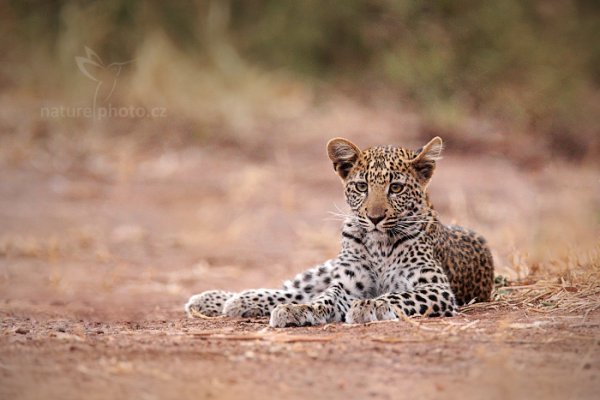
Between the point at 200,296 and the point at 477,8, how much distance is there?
561 inches

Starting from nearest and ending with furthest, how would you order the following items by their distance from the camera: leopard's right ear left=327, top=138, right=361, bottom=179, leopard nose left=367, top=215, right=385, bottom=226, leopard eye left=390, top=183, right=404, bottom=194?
leopard nose left=367, top=215, right=385, bottom=226, leopard eye left=390, top=183, right=404, bottom=194, leopard's right ear left=327, top=138, right=361, bottom=179

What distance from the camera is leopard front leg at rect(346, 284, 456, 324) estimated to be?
677cm

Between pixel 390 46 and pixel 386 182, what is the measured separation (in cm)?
1393

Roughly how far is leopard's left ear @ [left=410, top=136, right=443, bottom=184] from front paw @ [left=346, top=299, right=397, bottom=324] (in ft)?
3.83

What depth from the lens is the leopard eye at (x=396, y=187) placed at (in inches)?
289

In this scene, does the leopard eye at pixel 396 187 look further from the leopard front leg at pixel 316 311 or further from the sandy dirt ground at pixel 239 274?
the sandy dirt ground at pixel 239 274

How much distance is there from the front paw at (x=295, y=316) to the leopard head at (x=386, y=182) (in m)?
0.76

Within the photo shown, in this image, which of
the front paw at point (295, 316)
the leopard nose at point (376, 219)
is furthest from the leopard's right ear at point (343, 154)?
the front paw at point (295, 316)

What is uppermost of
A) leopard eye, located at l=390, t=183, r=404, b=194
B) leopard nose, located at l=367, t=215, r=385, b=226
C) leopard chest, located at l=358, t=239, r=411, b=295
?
leopard eye, located at l=390, t=183, r=404, b=194

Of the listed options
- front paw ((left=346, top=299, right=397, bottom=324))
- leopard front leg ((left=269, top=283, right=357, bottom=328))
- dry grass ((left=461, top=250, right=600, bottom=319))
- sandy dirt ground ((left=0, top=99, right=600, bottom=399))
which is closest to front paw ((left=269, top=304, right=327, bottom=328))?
leopard front leg ((left=269, top=283, right=357, bottom=328))

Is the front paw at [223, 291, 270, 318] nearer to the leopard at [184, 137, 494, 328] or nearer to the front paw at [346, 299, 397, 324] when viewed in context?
Result: the leopard at [184, 137, 494, 328]

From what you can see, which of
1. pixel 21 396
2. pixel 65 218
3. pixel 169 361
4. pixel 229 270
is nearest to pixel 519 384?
pixel 169 361

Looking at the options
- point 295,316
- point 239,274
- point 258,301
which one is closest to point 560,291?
point 295,316

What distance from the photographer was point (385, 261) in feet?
24.7
